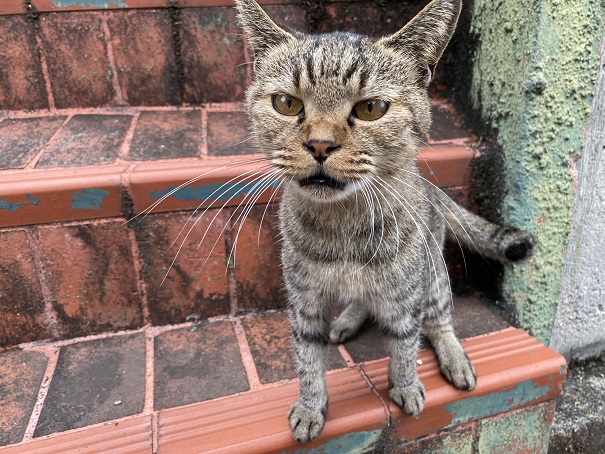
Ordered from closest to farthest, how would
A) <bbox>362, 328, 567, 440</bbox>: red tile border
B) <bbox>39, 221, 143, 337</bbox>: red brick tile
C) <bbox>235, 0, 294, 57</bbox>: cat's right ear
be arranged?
<bbox>235, 0, 294, 57</bbox>: cat's right ear
<bbox>362, 328, 567, 440</bbox>: red tile border
<bbox>39, 221, 143, 337</bbox>: red brick tile

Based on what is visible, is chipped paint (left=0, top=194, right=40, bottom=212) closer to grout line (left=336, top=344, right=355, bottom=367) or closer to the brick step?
the brick step

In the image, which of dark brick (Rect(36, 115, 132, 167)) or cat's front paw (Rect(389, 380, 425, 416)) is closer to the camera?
cat's front paw (Rect(389, 380, 425, 416))

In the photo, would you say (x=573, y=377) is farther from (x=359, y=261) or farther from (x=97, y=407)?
(x=97, y=407)

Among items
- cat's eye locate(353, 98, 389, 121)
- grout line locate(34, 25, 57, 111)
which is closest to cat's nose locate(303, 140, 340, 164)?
cat's eye locate(353, 98, 389, 121)

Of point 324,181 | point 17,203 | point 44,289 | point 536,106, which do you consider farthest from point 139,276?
point 536,106

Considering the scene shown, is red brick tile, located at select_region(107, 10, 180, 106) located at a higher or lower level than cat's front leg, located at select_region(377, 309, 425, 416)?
higher

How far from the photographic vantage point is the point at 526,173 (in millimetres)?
1323

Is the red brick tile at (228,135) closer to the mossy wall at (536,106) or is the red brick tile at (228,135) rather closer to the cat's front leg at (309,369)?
the cat's front leg at (309,369)

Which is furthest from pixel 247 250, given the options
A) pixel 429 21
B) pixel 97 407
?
pixel 429 21

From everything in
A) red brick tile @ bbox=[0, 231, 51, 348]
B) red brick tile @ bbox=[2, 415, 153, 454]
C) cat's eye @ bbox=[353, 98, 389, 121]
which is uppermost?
cat's eye @ bbox=[353, 98, 389, 121]

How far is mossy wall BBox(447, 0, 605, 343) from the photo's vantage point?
1.20m

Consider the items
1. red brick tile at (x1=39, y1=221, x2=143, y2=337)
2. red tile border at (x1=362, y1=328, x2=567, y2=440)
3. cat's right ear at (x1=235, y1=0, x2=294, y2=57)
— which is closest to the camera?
cat's right ear at (x1=235, y1=0, x2=294, y2=57)

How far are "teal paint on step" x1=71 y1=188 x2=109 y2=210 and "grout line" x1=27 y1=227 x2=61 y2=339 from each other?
0.45 feet

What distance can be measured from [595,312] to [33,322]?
1.81 metres
